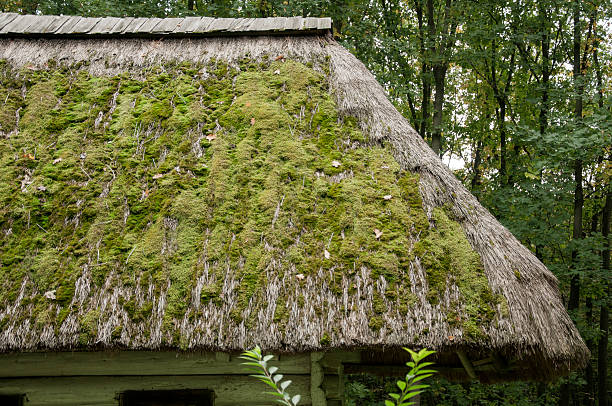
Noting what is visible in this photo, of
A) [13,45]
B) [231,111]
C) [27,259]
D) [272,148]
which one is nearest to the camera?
[27,259]

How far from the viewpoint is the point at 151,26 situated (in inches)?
219

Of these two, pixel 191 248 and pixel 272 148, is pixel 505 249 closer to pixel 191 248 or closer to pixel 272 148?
pixel 272 148

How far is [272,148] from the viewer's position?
4.11 metres

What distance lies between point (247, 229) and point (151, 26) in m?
3.73

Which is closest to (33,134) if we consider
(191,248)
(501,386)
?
(191,248)

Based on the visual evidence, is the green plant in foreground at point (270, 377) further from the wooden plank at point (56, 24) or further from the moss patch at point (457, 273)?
the wooden plank at point (56, 24)

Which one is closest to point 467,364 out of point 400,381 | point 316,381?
point 316,381

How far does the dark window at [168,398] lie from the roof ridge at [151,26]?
14.4 feet

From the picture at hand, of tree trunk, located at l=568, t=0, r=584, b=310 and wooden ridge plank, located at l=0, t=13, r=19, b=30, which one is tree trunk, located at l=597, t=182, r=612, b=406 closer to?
tree trunk, located at l=568, t=0, r=584, b=310

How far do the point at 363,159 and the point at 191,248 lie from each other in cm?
182

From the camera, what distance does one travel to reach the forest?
27.9 feet

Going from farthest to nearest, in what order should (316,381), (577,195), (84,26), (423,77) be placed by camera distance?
(423,77) → (577,195) → (84,26) → (316,381)

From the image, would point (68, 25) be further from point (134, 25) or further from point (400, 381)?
point (400, 381)

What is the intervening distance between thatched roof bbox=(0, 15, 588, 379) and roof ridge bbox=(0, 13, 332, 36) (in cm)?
86
